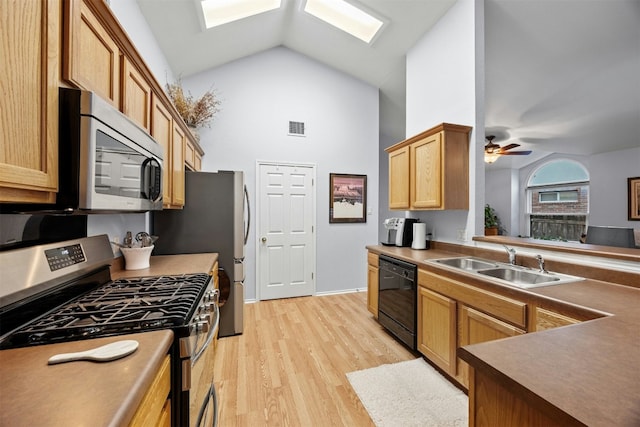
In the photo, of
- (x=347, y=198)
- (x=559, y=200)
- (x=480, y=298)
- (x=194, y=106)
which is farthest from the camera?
(x=559, y=200)

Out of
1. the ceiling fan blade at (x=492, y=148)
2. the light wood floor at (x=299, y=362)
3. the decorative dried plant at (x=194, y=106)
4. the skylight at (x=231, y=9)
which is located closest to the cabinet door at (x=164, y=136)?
the decorative dried plant at (x=194, y=106)

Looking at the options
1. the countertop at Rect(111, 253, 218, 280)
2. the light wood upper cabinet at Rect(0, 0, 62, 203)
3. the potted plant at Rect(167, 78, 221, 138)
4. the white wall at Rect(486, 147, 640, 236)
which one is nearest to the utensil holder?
the countertop at Rect(111, 253, 218, 280)

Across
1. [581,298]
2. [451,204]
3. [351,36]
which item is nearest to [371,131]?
[351,36]

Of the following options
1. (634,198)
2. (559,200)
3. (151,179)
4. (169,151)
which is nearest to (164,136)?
(169,151)

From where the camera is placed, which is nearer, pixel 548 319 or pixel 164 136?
pixel 548 319

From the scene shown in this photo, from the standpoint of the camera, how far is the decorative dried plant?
10.3ft

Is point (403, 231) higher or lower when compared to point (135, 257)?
higher

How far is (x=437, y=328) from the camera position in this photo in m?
2.14

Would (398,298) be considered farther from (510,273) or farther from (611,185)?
(611,185)

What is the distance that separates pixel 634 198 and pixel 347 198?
5108 mm

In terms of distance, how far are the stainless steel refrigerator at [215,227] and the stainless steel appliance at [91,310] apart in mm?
1255

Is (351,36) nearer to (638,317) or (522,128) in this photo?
(522,128)

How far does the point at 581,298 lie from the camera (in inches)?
52.1

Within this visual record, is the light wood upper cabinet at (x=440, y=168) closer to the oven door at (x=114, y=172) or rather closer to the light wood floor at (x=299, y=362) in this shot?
the light wood floor at (x=299, y=362)
